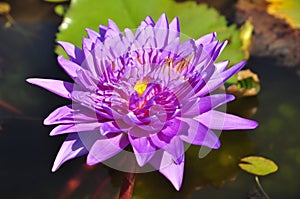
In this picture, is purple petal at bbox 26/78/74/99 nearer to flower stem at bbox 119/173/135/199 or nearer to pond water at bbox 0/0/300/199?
flower stem at bbox 119/173/135/199

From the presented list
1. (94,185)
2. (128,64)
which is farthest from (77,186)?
(128,64)

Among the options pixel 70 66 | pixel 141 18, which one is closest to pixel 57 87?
pixel 70 66

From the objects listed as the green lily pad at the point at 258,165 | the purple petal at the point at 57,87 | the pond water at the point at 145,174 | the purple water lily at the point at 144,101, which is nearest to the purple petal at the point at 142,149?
the purple water lily at the point at 144,101

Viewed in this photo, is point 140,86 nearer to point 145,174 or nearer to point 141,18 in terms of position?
point 145,174

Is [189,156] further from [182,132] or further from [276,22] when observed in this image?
[276,22]

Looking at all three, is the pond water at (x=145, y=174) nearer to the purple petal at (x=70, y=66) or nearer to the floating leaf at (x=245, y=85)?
the floating leaf at (x=245, y=85)

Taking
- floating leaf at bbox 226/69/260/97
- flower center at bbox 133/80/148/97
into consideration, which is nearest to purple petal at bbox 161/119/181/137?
flower center at bbox 133/80/148/97
